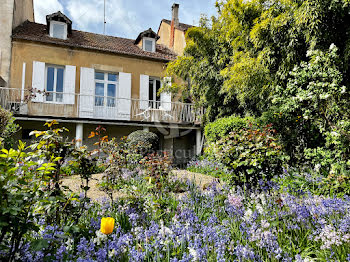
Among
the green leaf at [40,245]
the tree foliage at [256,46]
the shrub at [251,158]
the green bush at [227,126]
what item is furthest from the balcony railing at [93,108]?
the green leaf at [40,245]

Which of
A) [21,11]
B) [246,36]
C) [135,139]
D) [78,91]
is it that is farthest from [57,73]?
[246,36]

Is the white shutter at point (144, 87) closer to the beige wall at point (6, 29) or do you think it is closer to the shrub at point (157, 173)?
the beige wall at point (6, 29)

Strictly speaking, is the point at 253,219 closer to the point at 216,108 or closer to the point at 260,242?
the point at 260,242

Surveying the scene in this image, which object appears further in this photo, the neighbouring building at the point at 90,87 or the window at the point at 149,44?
the window at the point at 149,44

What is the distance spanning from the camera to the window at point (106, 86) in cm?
1116

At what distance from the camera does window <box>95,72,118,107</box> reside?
36.6 ft

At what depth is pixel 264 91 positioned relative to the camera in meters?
7.20

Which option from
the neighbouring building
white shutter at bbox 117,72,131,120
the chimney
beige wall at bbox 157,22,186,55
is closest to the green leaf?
the neighbouring building

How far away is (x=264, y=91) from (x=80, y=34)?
991 centimetres

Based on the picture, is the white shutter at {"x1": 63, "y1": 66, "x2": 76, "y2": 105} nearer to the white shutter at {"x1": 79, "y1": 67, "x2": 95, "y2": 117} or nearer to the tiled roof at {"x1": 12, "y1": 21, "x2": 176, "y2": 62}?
the white shutter at {"x1": 79, "y1": 67, "x2": 95, "y2": 117}

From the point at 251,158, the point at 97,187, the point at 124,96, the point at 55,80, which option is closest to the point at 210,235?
the point at 251,158

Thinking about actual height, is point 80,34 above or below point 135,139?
above

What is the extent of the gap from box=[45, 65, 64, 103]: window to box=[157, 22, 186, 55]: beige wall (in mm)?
6312

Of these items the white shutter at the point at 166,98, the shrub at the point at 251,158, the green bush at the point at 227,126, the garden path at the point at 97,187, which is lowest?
the garden path at the point at 97,187
